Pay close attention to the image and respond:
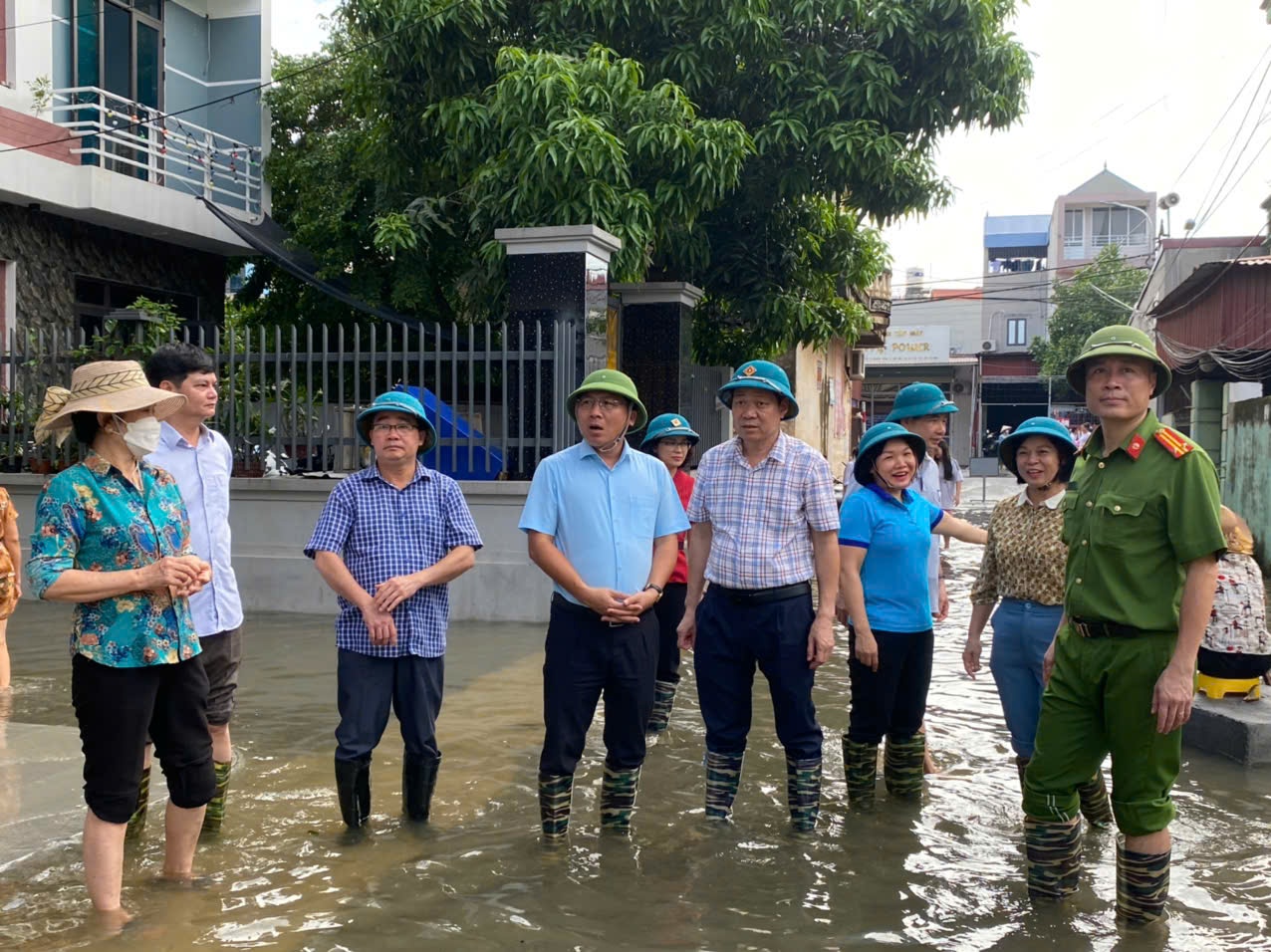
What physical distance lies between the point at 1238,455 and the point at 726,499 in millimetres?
13277

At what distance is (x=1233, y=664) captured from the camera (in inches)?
253

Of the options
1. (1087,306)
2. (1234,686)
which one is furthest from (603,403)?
(1087,306)

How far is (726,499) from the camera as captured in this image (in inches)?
195

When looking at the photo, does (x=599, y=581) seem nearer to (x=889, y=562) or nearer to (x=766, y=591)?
(x=766, y=591)

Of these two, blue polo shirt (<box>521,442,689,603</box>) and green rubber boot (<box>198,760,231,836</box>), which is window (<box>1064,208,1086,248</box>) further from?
green rubber boot (<box>198,760,231,836</box>)

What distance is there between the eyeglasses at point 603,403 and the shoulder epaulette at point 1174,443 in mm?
1939

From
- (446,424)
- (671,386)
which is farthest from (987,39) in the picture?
(446,424)

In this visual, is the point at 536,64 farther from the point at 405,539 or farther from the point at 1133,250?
the point at 1133,250

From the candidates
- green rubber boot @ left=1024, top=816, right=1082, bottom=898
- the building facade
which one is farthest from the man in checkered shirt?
the building facade

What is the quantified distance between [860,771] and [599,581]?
155 cm

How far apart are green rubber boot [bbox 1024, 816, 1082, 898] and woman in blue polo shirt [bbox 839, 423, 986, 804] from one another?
1.08m

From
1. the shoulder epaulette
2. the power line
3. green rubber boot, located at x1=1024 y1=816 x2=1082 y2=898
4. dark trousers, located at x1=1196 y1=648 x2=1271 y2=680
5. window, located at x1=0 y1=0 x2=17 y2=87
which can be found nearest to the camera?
the shoulder epaulette

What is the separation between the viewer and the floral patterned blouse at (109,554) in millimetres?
3619

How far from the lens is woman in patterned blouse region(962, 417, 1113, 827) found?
188 inches
